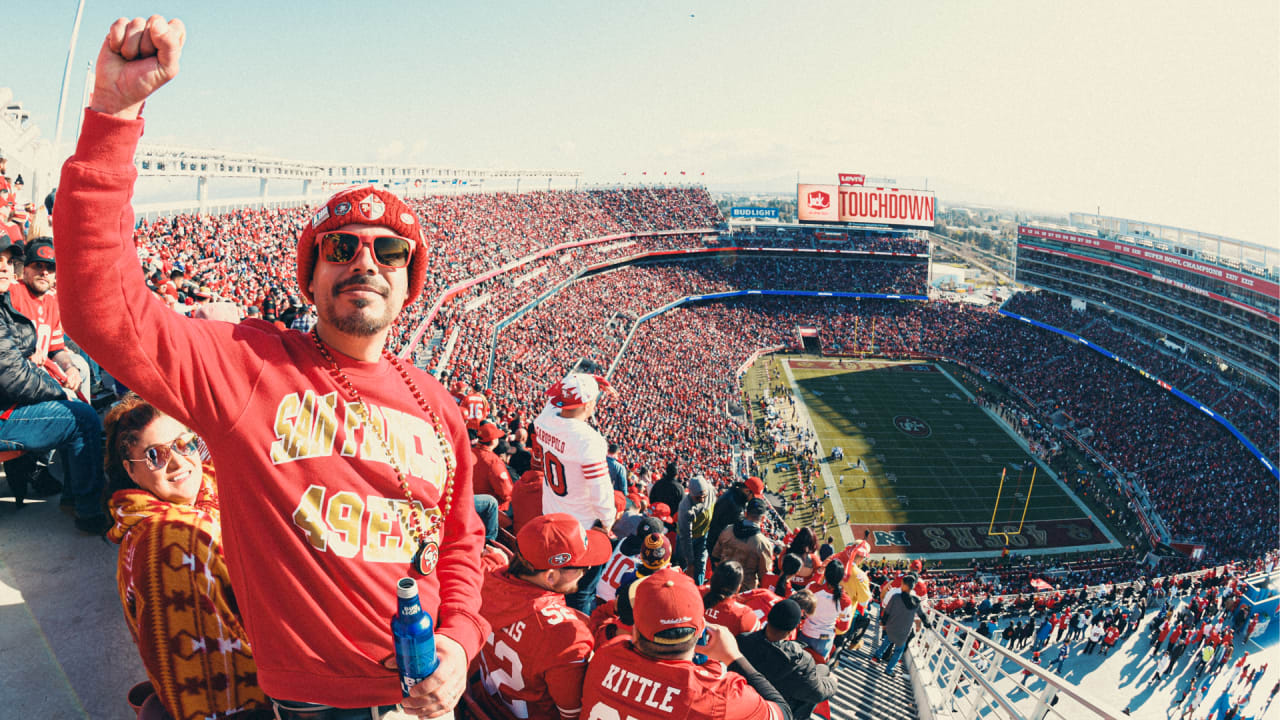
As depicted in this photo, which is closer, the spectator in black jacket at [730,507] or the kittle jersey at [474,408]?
the spectator in black jacket at [730,507]

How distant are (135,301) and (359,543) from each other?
0.95 m

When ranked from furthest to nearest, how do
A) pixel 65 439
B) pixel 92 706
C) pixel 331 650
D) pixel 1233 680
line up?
pixel 1233 680 < pixel 65 439 < pixel 92 706 < pixel 331 650

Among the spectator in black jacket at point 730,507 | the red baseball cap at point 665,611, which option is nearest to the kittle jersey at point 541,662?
the red baseball cap at point 665,611

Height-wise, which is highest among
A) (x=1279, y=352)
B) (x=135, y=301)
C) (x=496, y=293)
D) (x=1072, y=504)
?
(x=135, y=301)

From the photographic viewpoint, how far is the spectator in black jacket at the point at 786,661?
4.25m

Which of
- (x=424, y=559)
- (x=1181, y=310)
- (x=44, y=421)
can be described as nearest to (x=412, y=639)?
(x=424, y=559)

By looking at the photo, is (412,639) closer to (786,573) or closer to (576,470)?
(576,470)

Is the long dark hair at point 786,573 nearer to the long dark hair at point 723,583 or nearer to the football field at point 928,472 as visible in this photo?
the long dark hair at point 723,583

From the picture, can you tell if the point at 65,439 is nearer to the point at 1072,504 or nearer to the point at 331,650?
the point at 331,650

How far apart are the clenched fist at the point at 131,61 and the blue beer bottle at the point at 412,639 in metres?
1.47

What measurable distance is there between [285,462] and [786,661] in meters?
3.49

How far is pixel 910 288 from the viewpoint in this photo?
62.0 m

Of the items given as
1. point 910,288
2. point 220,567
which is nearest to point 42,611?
point 220,567

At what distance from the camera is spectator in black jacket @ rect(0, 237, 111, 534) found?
12.4 ft
